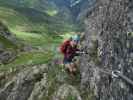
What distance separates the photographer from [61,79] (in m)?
29.4

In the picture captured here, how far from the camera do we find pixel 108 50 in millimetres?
20312

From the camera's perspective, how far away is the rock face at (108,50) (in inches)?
664

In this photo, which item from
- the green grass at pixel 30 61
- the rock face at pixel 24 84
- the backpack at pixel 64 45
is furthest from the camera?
the green grass at pixel 30 61

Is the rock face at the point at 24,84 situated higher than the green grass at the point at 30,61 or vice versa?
the green grass at the point at 30,61

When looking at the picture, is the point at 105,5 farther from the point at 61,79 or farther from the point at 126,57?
the point at 61,79

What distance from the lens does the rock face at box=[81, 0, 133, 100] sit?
16.9 meters

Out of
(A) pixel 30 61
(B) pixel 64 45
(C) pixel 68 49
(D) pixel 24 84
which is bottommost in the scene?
(D) pixel 24 84

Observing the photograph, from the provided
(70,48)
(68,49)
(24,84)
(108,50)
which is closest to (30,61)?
(24,84)

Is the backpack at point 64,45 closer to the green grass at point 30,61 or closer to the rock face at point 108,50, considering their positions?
the rock face at point 108,50

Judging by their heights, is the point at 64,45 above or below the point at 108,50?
above

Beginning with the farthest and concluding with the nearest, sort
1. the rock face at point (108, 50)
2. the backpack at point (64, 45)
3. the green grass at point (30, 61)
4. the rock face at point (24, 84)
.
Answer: the green grass at point (30, 61) → the rock face at point (24, 84) → the backpack at point (64, 45) → the rock face at point (108, 50)

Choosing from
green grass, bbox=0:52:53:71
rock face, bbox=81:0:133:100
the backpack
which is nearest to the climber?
the backpack

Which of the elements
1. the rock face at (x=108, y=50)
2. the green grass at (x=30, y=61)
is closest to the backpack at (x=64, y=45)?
the rock face at (x=108, y=50)

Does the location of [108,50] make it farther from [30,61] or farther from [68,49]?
[30,61]
